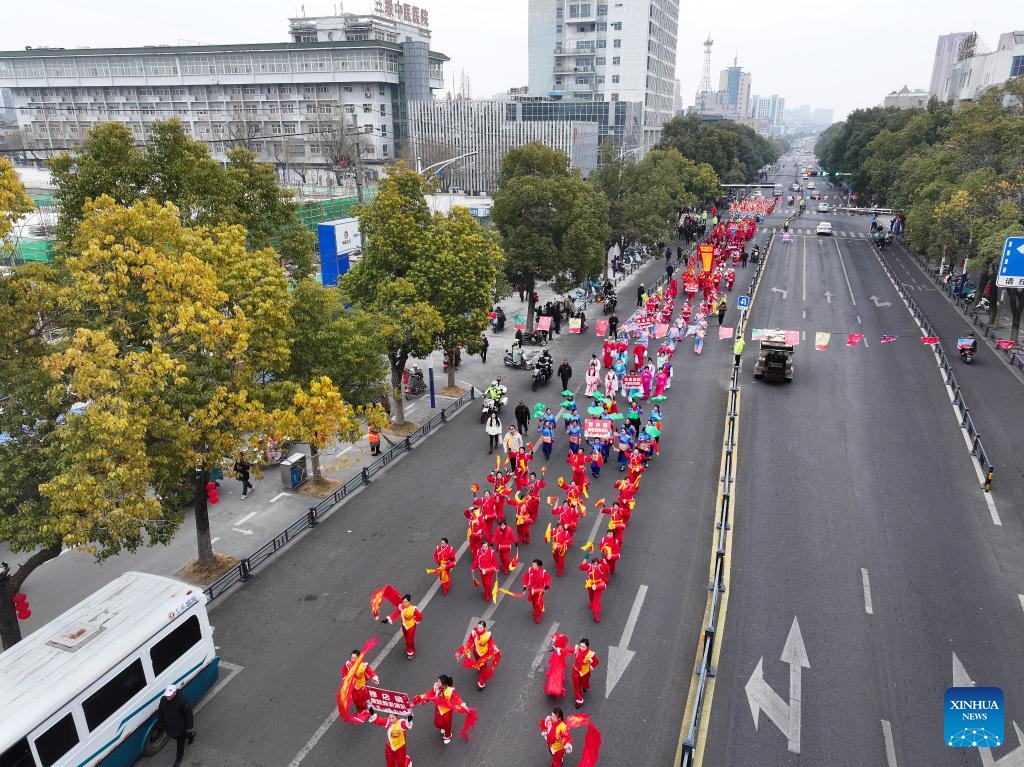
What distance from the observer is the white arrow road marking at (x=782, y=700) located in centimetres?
1139

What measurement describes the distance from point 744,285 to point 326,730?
45.7 metres

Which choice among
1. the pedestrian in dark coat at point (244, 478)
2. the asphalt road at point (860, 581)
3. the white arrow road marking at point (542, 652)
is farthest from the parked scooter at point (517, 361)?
the white arrow road marking at point (542, 652)

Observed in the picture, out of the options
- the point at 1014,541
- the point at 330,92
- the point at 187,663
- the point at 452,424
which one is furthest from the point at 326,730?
the point at 330,92

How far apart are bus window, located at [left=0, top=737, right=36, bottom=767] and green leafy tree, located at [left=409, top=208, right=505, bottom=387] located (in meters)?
15.7

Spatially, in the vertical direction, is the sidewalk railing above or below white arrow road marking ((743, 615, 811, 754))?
above

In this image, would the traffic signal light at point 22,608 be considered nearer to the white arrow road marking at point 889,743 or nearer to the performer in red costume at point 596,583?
the performer in red costume at point 596,583

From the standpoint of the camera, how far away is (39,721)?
9.11m

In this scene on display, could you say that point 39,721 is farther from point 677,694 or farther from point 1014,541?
point 1014,541

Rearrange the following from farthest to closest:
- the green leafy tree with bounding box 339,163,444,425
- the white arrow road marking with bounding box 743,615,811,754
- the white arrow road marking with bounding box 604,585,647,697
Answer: the green leafy tree with bounding box 339,163,444,425
the white arrow road marking with bounding box 604,585,647,697
the white arrow road marking with bounding box 743,615,811,754

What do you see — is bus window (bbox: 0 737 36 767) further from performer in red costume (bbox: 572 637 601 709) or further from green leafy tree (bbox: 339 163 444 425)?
green leafy tree (bbox: 339 163 444 425)

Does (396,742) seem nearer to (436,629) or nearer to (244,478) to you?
(436,629)

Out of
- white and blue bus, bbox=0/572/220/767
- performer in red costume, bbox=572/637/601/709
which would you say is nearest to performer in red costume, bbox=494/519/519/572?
performer in red costume, bbox=572/637/601/709

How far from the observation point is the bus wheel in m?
11.0

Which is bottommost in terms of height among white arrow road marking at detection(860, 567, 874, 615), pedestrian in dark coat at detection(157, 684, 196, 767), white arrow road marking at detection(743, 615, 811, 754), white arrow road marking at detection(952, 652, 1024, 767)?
white arrow road marking at detection(952, 652, 1024, 767)
